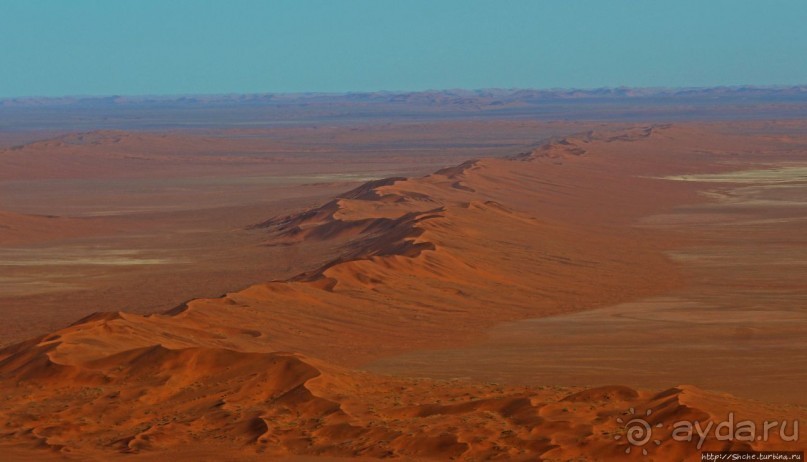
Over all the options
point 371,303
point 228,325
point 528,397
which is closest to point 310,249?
point 371,303

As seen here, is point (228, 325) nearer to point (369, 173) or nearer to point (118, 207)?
point (118, 207)

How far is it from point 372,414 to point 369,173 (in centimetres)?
6017

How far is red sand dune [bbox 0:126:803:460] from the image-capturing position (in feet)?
44.1

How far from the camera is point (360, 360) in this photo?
2195 centimetres

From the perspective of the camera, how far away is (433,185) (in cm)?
5441

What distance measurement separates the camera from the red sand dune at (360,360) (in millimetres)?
13445

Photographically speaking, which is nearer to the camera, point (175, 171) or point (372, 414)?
point (372, 414)

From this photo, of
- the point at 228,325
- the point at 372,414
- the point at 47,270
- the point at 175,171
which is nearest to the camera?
the point at 372,414

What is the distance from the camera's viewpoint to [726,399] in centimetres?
1488

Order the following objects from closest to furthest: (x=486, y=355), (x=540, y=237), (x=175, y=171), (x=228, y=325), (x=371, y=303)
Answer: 1. (x=486, y=355)
2. (x=228, y=325)
3. (x=371, y=303)
4. (x=540, y=237)
5. (x=175, y=171)

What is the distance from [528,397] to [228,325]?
10.3m

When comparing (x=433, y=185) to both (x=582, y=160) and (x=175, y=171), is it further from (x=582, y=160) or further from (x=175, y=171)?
(x=175, y=171)

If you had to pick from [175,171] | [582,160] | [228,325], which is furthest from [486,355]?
[175,171]

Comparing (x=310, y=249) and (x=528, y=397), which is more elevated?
(x=528, y=397)
